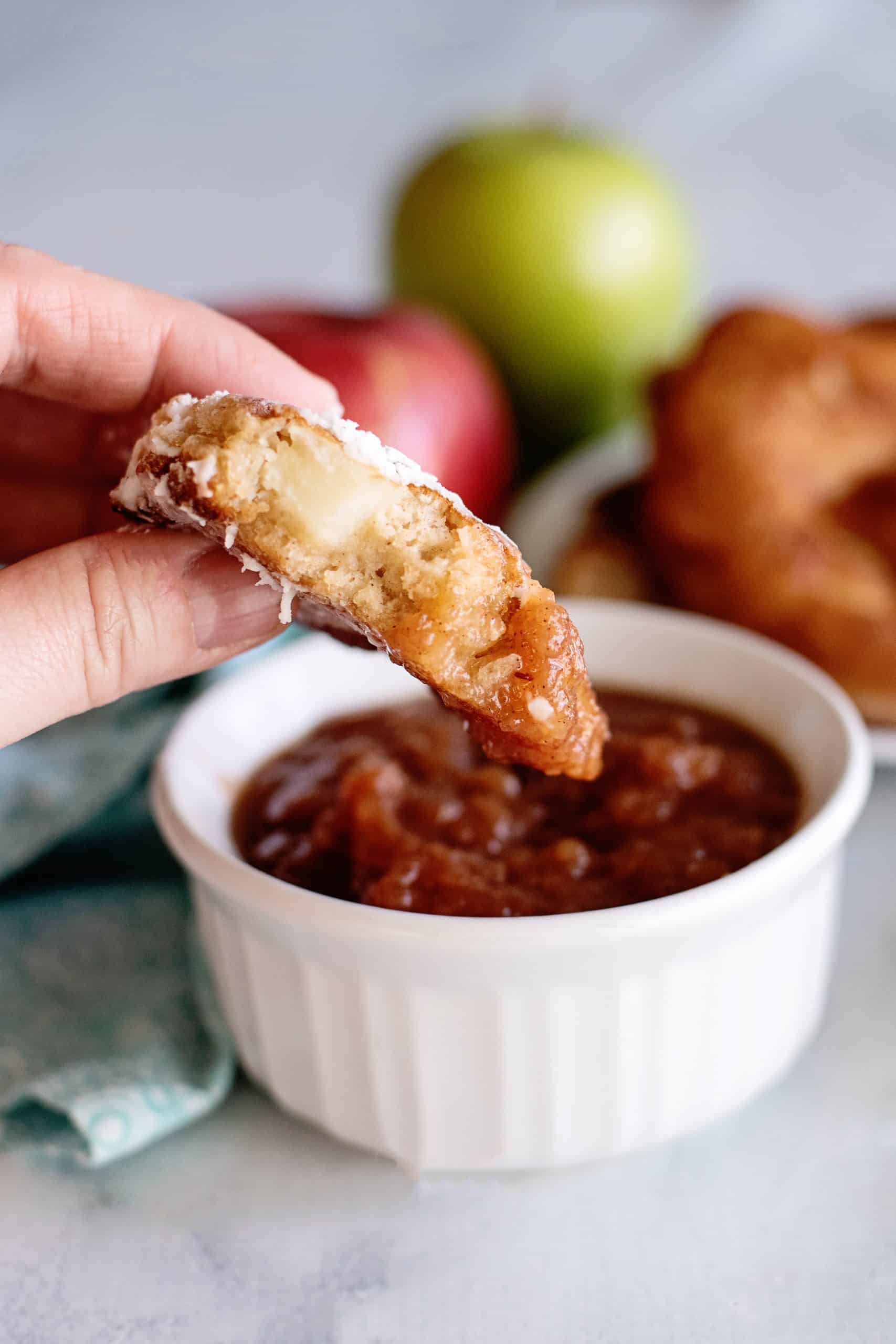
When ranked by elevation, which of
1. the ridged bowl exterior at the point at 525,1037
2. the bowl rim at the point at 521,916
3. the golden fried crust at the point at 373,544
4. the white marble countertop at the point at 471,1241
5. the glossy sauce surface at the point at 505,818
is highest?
the golden fried crust at the point at 373,544

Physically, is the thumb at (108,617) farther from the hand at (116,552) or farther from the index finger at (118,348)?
the index finger at (118,348)

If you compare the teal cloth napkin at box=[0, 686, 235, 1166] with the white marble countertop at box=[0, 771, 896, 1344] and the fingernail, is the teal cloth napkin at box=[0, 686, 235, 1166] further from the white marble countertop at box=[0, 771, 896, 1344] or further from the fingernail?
the fingernail

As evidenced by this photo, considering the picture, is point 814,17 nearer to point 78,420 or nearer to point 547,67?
point 547,67

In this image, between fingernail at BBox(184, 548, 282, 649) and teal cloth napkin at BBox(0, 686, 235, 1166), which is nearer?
fingernail at BBox(184, 548, 282, 649)

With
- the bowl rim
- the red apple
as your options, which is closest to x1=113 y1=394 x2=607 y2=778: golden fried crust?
the bowl rim

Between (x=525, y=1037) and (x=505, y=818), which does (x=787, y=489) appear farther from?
(x=525, y=1037)

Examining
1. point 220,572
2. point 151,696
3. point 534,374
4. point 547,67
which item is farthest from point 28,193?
point 220,572

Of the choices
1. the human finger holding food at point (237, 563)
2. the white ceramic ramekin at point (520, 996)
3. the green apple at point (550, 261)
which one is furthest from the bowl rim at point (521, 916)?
the green apple at point (550, 261)
